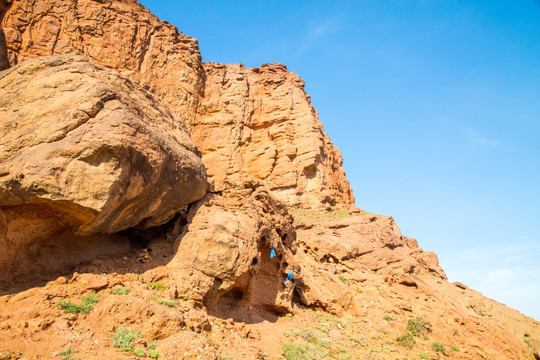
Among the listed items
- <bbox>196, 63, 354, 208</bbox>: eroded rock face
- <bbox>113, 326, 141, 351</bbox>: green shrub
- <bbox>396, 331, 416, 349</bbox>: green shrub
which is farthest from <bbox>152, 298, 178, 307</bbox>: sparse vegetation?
<bbox>196, 63, 354, 208</bbox>: eroded rock face

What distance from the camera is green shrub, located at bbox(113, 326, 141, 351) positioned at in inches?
305

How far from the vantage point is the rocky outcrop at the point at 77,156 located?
28.8 ft

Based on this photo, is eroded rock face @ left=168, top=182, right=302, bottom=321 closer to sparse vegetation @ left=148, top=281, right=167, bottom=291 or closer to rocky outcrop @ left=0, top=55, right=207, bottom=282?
sparse vegetation @ left=148, top=281, right=167, bottom=291

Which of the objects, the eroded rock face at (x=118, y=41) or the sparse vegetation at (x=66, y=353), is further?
the eroded rock face at (x=118, y=41)

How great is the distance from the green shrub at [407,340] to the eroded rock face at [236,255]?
18.0 feet

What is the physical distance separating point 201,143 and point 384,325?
28.3 meters

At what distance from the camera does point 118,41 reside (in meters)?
34.7

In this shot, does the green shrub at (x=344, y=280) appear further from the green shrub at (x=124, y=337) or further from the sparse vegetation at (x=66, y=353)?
the sparse vegetation at (x=66, y=353)

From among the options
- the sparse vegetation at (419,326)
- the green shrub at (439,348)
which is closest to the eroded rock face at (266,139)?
the sparse vegetation at (419,326)

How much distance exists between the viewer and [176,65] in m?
38.8

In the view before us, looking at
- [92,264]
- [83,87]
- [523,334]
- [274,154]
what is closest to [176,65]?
[274,154]

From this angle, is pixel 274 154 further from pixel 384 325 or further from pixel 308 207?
pixel 384 325

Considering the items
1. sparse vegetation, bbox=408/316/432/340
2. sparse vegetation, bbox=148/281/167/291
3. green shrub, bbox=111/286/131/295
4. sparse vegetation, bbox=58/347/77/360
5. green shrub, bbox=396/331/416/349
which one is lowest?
sparse vegetation, bbox=58/347/77/360

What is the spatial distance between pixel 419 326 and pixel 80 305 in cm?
1565
